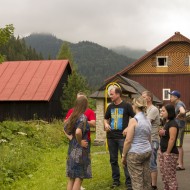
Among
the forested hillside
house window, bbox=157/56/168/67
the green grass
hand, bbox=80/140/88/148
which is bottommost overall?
the green grass

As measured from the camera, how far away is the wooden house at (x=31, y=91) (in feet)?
90.9

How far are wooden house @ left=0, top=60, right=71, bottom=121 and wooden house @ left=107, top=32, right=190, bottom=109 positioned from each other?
37.4 feet

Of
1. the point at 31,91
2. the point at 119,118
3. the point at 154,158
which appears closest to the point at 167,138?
the point at 154,158

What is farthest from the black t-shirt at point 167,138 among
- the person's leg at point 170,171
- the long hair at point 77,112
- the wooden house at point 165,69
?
the wooden house at point 165,69

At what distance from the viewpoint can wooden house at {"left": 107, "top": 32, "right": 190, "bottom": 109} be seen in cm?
3950

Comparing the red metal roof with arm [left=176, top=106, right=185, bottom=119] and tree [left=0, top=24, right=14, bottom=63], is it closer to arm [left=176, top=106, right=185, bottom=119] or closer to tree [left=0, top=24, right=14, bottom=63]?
tree [left=0, top=24, right=14, bottom=63]

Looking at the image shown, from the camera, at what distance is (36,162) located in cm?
1094

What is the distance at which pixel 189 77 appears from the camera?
4003 cm

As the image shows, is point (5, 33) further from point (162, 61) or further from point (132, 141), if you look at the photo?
point (162, 61)

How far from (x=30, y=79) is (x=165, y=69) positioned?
17.1m

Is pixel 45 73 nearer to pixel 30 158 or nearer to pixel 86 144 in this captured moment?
pixel 30 158

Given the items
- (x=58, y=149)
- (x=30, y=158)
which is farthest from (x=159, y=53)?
(x=30, y=158)

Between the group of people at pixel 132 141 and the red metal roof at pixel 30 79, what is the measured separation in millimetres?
19898

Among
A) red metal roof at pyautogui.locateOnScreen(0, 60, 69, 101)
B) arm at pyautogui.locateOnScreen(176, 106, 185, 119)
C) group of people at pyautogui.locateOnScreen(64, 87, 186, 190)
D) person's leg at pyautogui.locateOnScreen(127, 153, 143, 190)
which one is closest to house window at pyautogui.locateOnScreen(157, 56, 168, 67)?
red metal roof at pyautogui.locateOnScreen(0, 60, 69, 101)
